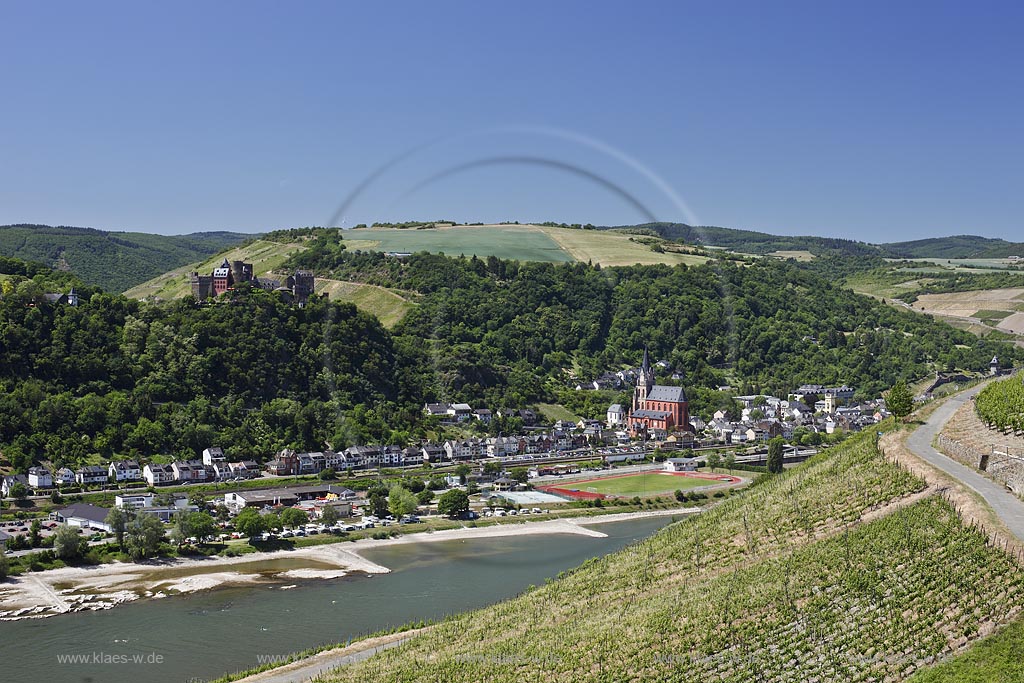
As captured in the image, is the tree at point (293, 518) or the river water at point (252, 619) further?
the tree at point (293, 518)

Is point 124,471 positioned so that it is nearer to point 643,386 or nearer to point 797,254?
point 643,386

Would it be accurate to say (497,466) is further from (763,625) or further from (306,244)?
(306,244)

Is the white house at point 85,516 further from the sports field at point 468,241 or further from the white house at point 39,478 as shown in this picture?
the sports field at point 468,241

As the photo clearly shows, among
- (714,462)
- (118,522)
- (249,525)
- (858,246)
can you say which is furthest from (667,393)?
(858,246)

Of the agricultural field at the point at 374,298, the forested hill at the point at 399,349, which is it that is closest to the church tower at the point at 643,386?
the forested hill at the point at 399,349

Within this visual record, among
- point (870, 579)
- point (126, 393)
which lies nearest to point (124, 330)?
point (126, 393)
